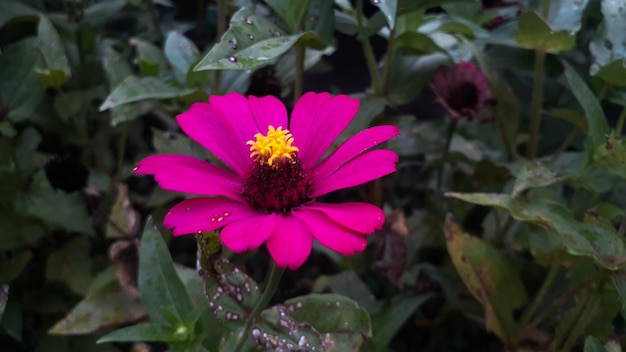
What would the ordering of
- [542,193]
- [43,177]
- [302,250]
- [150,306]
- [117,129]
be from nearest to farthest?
1. [302,250]
2. [150,306]
3. [542,193]
4. [43,177]
5. [117,129]

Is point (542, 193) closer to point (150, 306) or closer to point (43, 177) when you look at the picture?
point (150, 306)

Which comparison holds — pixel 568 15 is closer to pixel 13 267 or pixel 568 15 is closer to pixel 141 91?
pixel 141 91

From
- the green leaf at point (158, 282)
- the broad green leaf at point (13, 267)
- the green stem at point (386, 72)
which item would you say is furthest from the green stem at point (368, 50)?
the broad green leaf at point (13, 267)

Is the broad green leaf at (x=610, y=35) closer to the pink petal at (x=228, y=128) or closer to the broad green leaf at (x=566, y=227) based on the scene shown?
the broad green leaf at (x=566, y=227)

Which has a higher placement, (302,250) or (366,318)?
(302,250)

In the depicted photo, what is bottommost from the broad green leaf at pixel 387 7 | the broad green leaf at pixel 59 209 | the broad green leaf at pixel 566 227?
the broad green leaf at pixel 59 209

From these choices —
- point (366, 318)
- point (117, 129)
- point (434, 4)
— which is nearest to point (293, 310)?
point (366, 318)

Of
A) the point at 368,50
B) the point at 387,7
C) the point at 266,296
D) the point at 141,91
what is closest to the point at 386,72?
the point at 368,50
